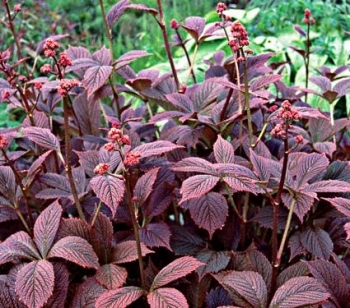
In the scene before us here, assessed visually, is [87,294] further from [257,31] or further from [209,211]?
[257,31]

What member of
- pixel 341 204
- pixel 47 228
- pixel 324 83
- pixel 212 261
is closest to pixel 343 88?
pixel 324 83

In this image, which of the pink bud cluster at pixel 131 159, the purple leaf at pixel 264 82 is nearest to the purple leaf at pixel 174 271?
the pink bud cluster at pixel 131 159

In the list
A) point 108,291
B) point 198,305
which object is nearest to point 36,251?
point 108,291

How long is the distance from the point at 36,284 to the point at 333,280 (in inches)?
19.5

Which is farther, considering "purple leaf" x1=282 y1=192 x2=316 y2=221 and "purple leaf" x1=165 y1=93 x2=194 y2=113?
"purple leaf" x1=165 y1=93 x2=194 y2=113

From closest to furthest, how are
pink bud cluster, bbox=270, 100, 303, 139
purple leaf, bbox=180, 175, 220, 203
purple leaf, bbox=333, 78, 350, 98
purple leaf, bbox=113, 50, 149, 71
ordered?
pink bud cluster, bbox=270, 100, 303, 139, purple leaf, bbox=180, 175, 220, 203, purple leaf, bbox=113, 50, 149, 71, purple leaf, bbox=333, 78, 350, 98

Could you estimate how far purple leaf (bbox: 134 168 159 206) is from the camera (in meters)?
1.04

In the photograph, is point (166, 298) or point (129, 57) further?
point (129, 57)

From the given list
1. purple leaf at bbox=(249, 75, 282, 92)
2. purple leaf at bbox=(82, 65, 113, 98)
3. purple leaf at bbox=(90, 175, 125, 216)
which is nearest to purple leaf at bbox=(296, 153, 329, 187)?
purple leaf at bbox=(249, 75, 282, 92)

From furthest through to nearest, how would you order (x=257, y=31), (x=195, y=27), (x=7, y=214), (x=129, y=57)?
(x=257, y=31), (x=195, y=27), (x=129, y=57), (x=7, y=214)

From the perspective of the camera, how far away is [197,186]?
0.94m

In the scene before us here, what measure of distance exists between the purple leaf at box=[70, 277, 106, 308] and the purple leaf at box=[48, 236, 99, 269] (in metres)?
0.05

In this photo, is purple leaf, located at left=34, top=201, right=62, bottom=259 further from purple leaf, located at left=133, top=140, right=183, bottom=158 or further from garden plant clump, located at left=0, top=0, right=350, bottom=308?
purple leaf, located at left=133, top=140, right=183, bottom=158

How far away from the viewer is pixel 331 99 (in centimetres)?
137
